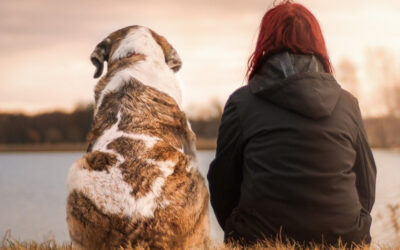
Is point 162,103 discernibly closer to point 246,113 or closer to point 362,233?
point 246,113

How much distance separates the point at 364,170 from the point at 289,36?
1.44 metres

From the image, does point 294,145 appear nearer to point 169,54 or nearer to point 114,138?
point 114,138

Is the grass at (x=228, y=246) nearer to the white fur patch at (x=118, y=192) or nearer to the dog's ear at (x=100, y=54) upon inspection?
the white fur patch at (x=118, y=192)

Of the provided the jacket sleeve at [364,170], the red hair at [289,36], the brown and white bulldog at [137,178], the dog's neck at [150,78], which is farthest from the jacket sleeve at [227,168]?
the jacket sleeve at [364,170]

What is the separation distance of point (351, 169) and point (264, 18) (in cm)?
166

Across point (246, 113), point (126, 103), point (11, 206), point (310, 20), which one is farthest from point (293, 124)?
point (11, 206)

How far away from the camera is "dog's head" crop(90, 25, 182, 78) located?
18.4 feet

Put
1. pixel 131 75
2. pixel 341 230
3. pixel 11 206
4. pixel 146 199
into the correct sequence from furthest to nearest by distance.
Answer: pixel 11 206
pixel 131 75
pixel 341 230
pixel 146 199

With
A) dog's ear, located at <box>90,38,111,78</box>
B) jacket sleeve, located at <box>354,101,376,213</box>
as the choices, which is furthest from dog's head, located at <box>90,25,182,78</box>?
jacket sleeve, located at <box>354,101,376,213</box>

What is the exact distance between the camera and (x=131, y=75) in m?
5.15

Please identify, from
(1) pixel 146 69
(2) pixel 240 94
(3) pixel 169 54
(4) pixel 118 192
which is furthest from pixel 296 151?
(3) pixel 169 54

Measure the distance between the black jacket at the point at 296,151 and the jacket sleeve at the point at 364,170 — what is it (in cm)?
2

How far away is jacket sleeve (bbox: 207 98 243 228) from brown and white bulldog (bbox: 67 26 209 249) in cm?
22

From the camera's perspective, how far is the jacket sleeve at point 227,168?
14.6 feet
